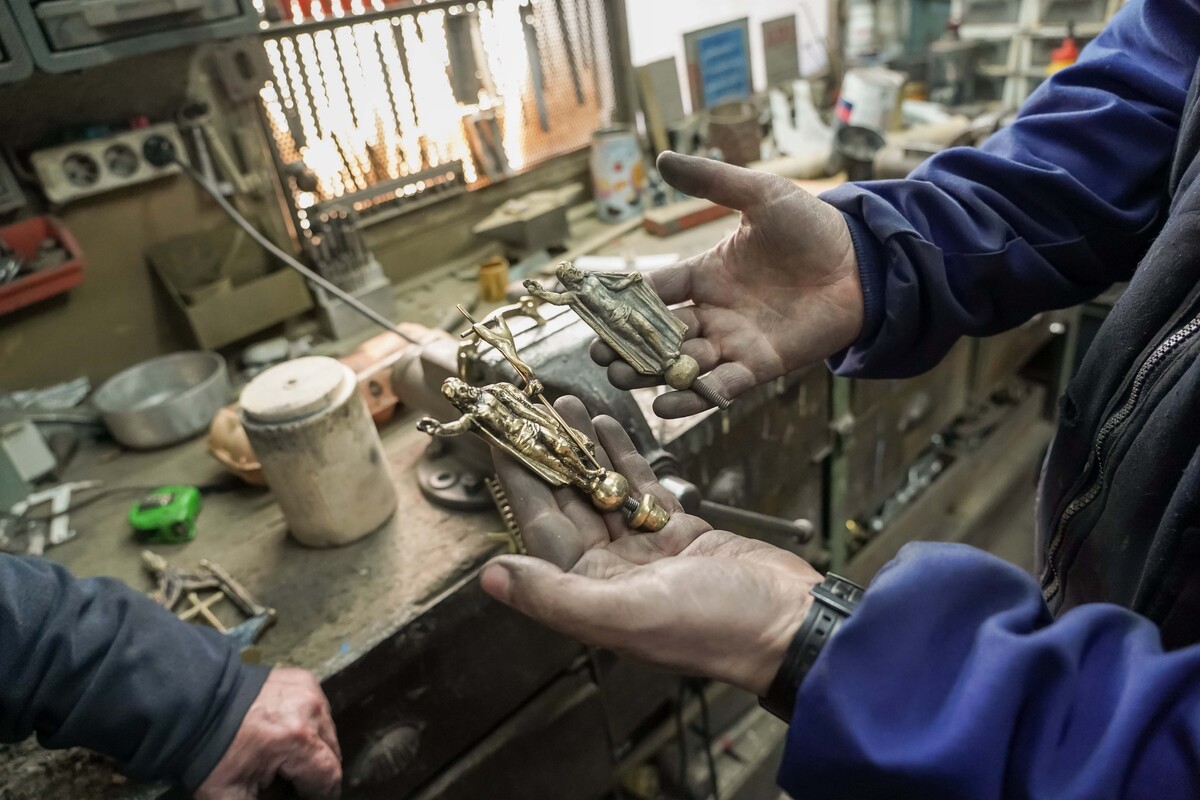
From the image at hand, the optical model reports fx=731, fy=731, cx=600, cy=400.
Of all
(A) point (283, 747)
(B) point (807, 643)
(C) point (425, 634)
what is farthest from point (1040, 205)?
(A) point (283, 747)

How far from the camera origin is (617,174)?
2.22 m

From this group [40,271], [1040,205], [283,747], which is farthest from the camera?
[40,271]

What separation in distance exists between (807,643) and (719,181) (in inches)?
22.5

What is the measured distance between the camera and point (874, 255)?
96 centimetres

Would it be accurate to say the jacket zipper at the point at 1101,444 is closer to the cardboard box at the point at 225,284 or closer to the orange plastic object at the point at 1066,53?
the cardboard box at the point at 225,284

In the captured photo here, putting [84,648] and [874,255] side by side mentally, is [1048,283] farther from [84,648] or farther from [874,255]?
[84,648]

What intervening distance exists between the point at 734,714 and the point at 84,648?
154 centimetres

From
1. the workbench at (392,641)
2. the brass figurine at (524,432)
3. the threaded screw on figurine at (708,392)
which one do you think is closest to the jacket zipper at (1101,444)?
the threaded screw on figurine at (708,392)

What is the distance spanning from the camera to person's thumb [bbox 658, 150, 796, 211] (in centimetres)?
91

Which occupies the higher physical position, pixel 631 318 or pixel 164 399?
pixel 631 318

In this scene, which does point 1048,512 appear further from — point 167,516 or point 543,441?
point 167,516

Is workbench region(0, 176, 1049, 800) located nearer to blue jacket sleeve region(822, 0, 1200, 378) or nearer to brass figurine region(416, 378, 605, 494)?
brass figurine region(416, 378, 605, 494)

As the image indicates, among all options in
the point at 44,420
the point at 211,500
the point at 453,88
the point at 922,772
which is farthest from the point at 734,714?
the point at 453,88

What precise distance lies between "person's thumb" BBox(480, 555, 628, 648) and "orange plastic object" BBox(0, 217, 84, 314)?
1283mm
